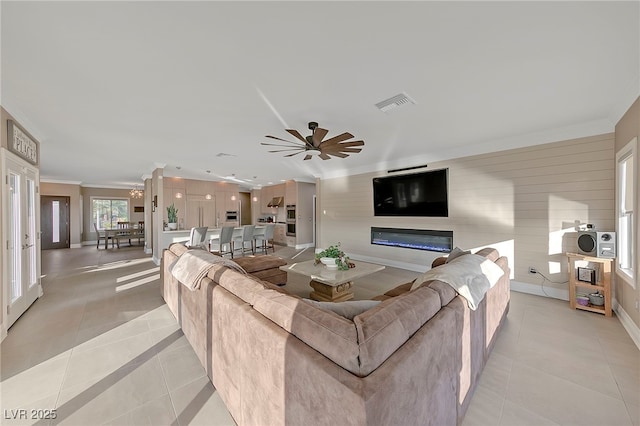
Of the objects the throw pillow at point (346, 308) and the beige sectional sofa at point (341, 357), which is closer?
the beige sectional sofa at point (341, 357)

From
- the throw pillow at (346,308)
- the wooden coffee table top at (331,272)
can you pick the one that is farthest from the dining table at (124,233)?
the throw pillow at (346,308)

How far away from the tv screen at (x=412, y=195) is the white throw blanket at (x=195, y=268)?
14.5ft

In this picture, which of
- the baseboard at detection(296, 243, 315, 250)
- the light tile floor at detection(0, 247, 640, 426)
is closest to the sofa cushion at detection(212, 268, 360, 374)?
the light tile floor at detection(0, 247, 640, 426)

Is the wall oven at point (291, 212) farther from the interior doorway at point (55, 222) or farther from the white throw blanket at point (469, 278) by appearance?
the interior doorway at point (55, 222)

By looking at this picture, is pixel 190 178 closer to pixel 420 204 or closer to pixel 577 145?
pixel 420 204

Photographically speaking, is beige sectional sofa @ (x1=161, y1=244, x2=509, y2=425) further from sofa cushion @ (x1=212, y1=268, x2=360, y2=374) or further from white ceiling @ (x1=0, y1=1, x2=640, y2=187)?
white ceiling @ (x1=0, y1=1, x2=640, y2=187)

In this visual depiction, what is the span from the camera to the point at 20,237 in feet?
10.6

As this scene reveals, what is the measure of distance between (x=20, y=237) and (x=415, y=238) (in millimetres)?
6554

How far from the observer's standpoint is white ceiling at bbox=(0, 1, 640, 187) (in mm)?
1643

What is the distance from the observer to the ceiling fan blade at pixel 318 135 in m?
3.04

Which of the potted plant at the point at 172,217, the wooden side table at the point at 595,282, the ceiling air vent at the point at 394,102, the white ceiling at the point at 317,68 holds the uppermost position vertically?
the white ceiling at the point at 317,68

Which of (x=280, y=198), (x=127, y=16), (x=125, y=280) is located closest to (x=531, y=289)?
(x=127, y=16)

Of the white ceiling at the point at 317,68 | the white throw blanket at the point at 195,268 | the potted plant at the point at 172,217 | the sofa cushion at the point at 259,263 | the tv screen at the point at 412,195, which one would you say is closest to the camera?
the white ceiling at the point at 317,68

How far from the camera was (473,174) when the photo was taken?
477 cm
